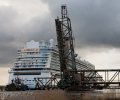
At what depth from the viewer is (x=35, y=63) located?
112125 mm

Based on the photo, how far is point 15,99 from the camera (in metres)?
38.5

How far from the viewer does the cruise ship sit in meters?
107

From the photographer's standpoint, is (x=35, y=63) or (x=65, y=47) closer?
(x=65, y=47)

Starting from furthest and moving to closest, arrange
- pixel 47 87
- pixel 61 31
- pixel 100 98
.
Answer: pixel 47 87
pixel 61 31
pixel 100 98

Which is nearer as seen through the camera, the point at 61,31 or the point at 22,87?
the point at 61,31

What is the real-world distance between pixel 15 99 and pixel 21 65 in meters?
75.3

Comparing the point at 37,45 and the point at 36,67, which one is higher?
the point at 37,45

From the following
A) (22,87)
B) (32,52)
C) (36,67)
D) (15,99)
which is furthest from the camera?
(32,52)

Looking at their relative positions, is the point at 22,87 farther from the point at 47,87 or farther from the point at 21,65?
the point at 21,65

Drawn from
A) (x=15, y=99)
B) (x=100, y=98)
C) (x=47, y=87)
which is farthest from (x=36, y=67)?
(x=15, y=99)

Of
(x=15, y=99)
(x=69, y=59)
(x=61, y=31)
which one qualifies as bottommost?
(x=15, y=99)

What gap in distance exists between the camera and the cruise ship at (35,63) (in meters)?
107

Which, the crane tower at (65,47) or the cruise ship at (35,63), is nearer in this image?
the crane tower at (65,47)

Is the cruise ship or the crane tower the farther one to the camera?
the cruise ship
